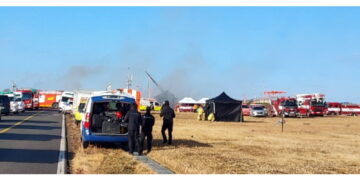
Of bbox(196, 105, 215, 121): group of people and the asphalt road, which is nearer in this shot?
the asphalt road

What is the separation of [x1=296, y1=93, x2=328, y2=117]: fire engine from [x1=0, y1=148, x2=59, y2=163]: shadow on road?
48.7 meters

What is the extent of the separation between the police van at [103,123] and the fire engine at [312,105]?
46129 mm

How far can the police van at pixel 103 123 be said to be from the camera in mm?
17828

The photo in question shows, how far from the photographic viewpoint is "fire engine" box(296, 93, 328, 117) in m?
62.6

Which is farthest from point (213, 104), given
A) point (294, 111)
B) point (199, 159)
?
point (199, 159)

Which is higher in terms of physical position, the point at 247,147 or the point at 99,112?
the point at 99,112

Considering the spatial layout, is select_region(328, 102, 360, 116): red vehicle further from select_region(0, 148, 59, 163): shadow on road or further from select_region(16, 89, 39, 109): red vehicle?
select_region(0, 148, 59, 163): shadow on road

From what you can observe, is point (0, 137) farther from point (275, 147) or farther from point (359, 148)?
point (359, 148)

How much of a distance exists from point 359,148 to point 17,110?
3917cm

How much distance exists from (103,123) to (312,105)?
4832 centimetres

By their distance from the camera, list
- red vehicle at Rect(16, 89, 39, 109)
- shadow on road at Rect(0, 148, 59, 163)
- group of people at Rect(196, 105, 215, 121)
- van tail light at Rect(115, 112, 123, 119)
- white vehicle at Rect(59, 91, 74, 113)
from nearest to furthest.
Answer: shadow on road at Rect(0, 148, 59, 163) → van tail light at Rect(115, 112, 123, 119) → group of people at Rect(196, 105, 215, 121) → white vehicle at Rect(59, 91, 74, 113) → red vehicle at Rect(16, 89, 39, 109)

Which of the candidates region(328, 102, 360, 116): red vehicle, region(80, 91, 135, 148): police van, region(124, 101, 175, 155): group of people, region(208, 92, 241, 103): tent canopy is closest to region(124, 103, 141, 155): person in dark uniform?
region(124, 101, 175, 155): group of people

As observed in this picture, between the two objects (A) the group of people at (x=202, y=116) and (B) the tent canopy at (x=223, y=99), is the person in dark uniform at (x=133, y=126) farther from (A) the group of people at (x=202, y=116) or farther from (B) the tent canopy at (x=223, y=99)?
(B) the tent canopy at (x=223, y=99)

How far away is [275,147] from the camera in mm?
20141
